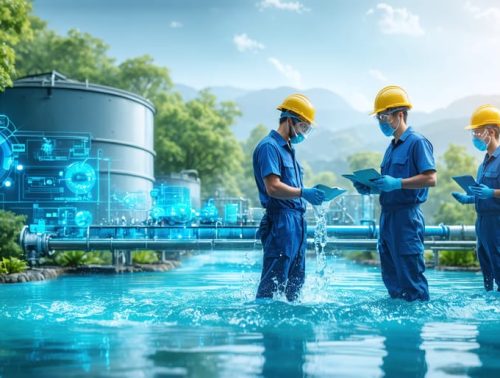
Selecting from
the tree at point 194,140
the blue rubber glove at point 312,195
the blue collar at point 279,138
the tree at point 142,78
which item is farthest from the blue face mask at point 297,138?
the tree at point 142,78

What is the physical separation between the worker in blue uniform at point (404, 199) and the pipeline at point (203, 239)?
20.4 feet

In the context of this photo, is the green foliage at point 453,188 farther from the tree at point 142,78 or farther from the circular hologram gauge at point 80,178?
the tree at point 142,78

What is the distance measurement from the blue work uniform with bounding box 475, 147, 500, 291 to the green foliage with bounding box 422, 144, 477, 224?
19.2 metres

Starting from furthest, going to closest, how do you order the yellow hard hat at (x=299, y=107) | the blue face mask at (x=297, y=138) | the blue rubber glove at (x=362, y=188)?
the blue rubber glove at (x=362, y=188), the blue face mask at (x=297, y=138), the yellow hard hat at (x=299, y=107)

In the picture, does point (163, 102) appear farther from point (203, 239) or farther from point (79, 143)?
point (203, 239)

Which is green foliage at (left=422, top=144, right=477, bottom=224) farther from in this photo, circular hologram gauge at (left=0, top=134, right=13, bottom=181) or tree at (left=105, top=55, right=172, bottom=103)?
circular hologram gauge at (left=0, top=134, right=13, bottom=181)

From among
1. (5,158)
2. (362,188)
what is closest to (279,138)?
(362,188)

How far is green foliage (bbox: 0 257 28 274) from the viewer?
38.3 ft

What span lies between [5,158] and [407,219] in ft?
37.9

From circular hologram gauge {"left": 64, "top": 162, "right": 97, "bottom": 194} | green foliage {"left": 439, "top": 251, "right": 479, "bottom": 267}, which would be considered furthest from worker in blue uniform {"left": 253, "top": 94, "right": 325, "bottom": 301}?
circular hologram gauge {"left": 64, "top": 162, "right": 97, "bottom": 194}

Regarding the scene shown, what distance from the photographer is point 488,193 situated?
6.32m

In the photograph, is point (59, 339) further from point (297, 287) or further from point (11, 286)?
point (11, 286)

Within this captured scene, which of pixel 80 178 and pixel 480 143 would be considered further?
pixel 80 178

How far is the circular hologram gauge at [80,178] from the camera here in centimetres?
1562
